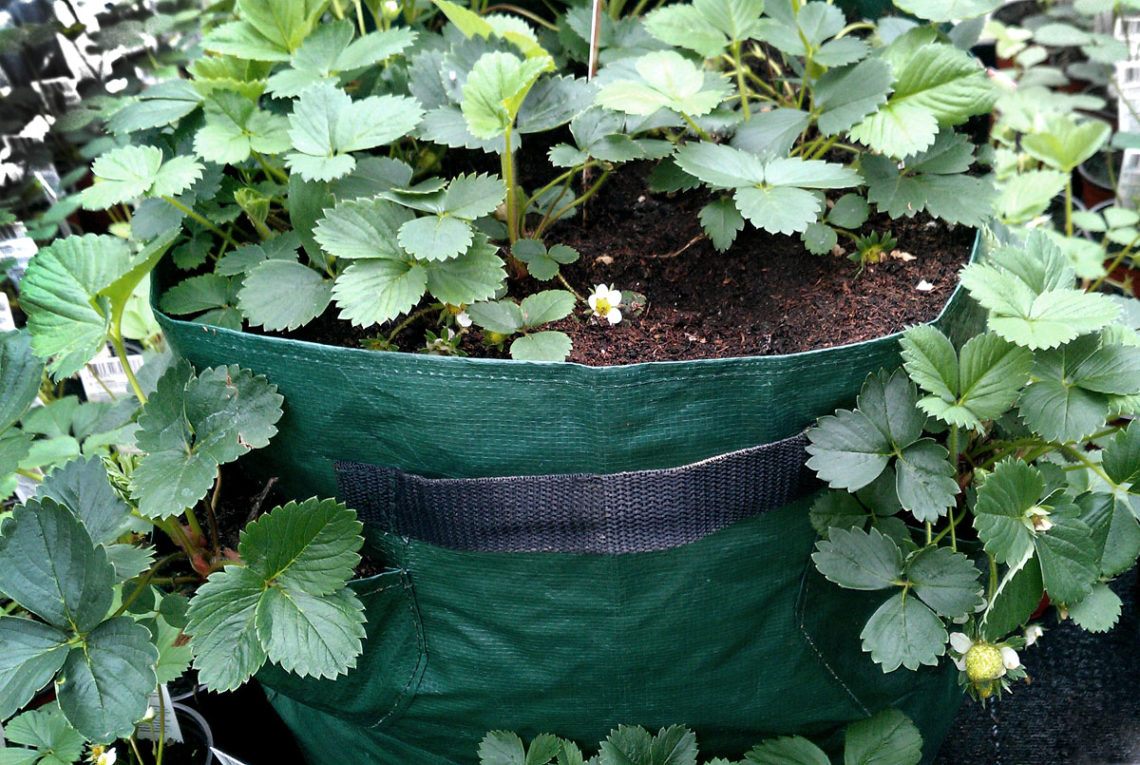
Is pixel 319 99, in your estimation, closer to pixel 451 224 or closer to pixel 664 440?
pixel 451 224

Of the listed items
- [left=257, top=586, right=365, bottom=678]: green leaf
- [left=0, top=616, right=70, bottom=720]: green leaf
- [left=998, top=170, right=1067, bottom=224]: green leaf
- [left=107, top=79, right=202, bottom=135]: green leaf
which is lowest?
[left=998, top=170, right=1067, bottom=224]: green leaf

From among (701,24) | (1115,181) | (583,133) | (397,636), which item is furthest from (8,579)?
(1115,181)

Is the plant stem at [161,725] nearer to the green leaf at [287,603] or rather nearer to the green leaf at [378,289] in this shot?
the green leaf at [287,603]

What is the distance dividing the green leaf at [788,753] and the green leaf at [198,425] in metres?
0.60

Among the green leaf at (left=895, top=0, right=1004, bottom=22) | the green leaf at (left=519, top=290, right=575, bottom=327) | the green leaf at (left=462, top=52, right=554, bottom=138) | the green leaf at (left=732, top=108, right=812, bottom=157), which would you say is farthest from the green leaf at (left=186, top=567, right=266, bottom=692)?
the green leaf at (left=895, top=0, right=1004, bottom=22)

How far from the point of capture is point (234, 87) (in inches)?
39.6

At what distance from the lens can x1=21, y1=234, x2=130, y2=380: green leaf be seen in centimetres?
92

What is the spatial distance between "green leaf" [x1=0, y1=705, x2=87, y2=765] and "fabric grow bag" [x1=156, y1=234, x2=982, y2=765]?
205mm

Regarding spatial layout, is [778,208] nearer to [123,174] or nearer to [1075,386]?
[1075,386]

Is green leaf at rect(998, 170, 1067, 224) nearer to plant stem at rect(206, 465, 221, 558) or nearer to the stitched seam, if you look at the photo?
the stitched seam

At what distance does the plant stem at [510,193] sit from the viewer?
906 millimetres

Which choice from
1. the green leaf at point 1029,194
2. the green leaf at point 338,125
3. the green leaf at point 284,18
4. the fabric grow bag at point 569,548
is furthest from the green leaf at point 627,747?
the green leaf at point 1029,194

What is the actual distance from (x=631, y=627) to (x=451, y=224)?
1.38ft

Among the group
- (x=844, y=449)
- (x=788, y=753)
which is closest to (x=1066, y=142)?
(x=844, y=449)
